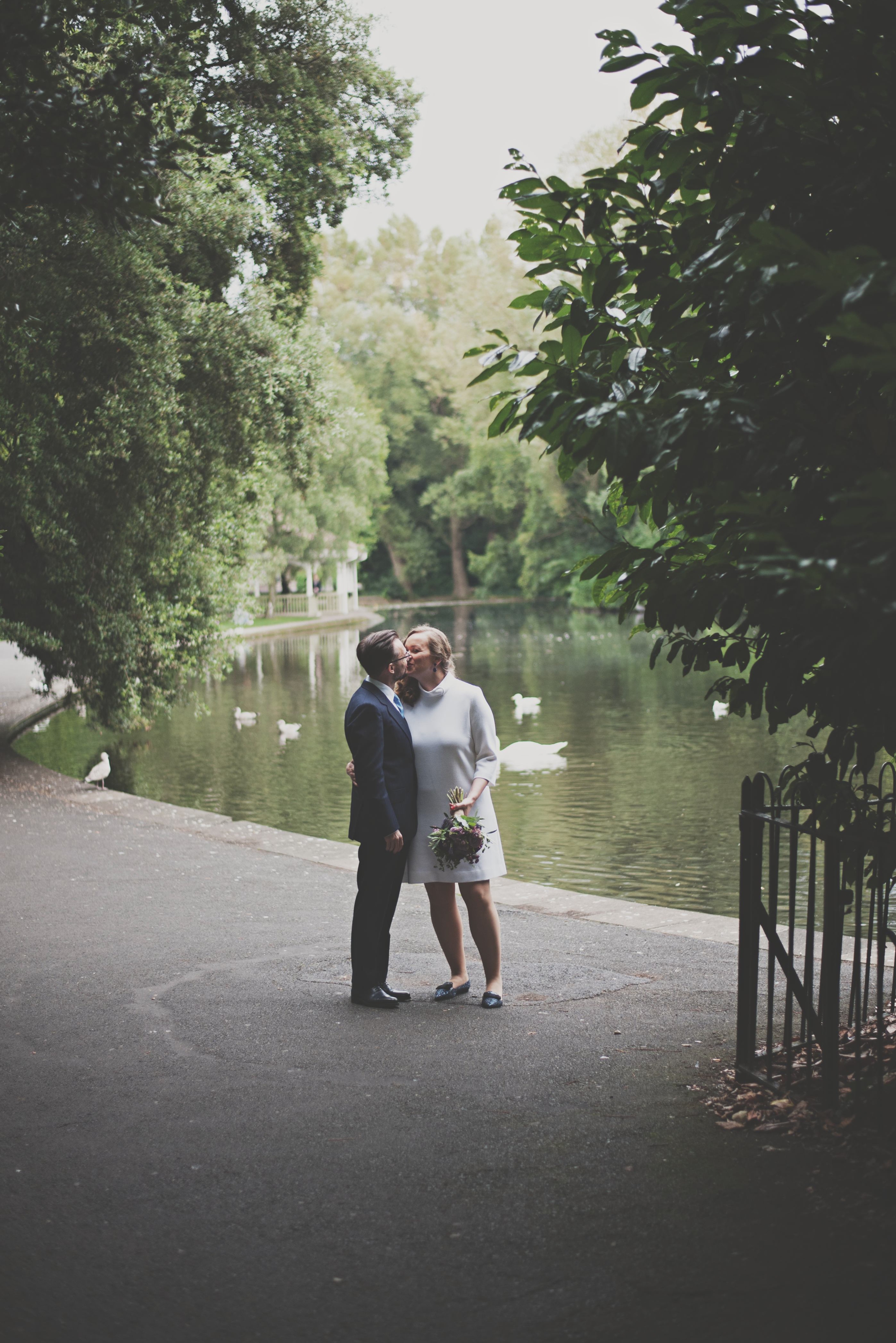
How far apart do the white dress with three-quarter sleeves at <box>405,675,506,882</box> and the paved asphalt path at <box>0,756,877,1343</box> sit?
738mm

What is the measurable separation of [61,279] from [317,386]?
12.0 feet

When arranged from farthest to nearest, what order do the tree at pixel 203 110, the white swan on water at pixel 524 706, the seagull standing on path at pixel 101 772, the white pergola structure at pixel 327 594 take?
the white pergola structure at pixel 327 594, the white swan on water at pixel 524 706, the seagull standing on path at pixel 101 772, the tree at pixel 203 110

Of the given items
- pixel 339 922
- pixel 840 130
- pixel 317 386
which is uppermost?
pixel 317 386

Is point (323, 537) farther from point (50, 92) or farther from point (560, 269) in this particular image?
point (560, 269)

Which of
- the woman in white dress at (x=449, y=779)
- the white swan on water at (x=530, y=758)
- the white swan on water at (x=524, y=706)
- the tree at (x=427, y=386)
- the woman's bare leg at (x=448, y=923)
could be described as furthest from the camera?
the tree at (x=427, y=386)

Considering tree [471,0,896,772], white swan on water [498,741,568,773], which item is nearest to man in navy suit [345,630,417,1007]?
tree [471,0,896,772]

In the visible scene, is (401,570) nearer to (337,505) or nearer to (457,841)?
(337,505)

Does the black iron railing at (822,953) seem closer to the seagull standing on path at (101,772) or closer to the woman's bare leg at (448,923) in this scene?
the woman's bare leg at (448,923)

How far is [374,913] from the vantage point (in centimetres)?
626

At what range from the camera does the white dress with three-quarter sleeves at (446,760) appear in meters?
6.25

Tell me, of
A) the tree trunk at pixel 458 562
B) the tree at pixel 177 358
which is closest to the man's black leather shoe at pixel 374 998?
the tree at pixel 177 358

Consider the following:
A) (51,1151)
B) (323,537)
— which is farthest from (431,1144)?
(323,537)

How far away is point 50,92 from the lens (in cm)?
796

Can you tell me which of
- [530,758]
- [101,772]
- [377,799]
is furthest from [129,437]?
[377,799]
